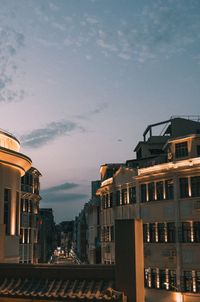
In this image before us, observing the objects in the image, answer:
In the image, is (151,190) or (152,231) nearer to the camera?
(152,231)

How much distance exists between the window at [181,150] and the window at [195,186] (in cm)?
359

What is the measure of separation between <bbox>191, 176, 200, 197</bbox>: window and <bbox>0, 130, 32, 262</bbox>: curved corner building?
64.2 ft

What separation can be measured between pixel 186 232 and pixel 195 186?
4.17 metres

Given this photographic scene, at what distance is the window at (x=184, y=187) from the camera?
36503mm

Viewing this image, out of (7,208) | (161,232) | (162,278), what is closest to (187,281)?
(162,278)

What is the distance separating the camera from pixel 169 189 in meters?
37.8

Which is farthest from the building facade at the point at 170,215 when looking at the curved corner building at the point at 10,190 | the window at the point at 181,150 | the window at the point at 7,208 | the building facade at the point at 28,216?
the window at the point at 7,208

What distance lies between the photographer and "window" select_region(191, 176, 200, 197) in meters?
35.6

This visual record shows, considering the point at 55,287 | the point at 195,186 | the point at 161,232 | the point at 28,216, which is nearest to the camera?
the point at 55,287

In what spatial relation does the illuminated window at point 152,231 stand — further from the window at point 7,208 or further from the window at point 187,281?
the window at point 7,208

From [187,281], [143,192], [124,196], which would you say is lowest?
[187,281]

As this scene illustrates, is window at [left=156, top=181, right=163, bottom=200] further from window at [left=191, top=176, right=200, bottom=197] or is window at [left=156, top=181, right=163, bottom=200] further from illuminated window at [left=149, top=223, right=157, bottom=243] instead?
window at [left=191, top=176, right=200, bottom=197]

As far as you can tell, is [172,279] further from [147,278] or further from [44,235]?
[44,235]

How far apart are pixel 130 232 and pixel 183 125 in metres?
37.6
